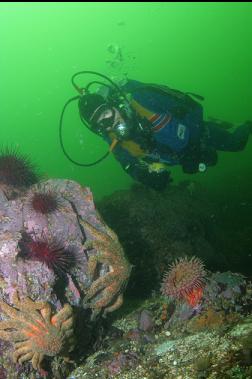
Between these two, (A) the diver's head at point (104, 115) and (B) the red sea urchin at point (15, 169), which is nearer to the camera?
(B) the red sea urchin at point (15, 169)

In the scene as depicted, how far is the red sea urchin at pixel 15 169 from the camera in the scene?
589 centimetres

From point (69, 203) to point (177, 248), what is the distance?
3042mm

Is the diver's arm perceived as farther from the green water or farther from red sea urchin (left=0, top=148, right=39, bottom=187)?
the green water

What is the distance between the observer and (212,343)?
4105mm

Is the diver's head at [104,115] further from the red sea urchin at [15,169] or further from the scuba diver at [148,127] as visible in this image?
the red sea urchin at [15,169]

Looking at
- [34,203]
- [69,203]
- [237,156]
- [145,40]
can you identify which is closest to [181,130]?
[69,203]

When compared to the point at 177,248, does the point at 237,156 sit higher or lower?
lower

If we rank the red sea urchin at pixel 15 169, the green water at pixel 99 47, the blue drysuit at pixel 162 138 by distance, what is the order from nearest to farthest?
the red sea urchin at pixel 15 169 < the blue drysuit at pixel 162 138 < the green water at pixel 99 47

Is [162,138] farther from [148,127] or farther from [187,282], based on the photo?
[187,282]

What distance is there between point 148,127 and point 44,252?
4.16 m

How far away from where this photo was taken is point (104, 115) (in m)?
7.23

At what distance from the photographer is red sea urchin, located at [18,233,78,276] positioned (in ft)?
14.5

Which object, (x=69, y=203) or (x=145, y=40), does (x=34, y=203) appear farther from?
(x=145, y=40)

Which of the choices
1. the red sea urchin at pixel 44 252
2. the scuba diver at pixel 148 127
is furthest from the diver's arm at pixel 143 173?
the red sea urchin at pixel 44 252
